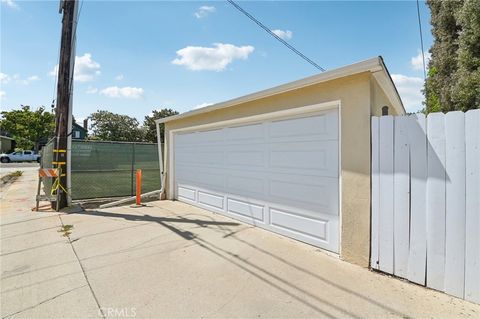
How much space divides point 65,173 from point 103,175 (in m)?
2.12

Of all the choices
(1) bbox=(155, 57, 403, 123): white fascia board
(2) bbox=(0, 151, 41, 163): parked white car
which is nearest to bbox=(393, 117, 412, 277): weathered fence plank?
(1) bbox=(155, 57, 403, 123): white fascia board

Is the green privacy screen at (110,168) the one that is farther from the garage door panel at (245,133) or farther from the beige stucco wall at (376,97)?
the beige stucco wall at (376,97)

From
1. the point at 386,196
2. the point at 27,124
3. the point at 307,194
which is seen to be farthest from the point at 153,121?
the point at 386,196

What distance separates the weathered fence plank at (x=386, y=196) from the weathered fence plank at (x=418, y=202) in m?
0.20

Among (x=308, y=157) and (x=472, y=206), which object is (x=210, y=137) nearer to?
(x=308, y=157)

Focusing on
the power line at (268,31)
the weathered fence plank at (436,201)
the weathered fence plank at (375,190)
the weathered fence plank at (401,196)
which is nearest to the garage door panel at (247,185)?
the weathered fence plank at (375,190)

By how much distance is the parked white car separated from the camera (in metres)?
28.5

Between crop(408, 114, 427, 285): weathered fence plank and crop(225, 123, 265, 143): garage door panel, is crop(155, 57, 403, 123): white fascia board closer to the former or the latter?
crop(225, 123, 265, 143): garage door panel

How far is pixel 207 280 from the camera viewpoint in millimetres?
2955

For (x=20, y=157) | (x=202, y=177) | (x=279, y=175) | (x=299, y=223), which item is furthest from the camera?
(x=20, y=157)

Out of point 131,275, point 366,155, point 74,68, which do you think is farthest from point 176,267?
point 74,68

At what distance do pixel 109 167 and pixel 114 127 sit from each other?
3358 centimetres

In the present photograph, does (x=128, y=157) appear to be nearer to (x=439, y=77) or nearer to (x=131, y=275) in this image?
(x=131, y=275)

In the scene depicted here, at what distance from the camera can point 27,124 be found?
108 feet
